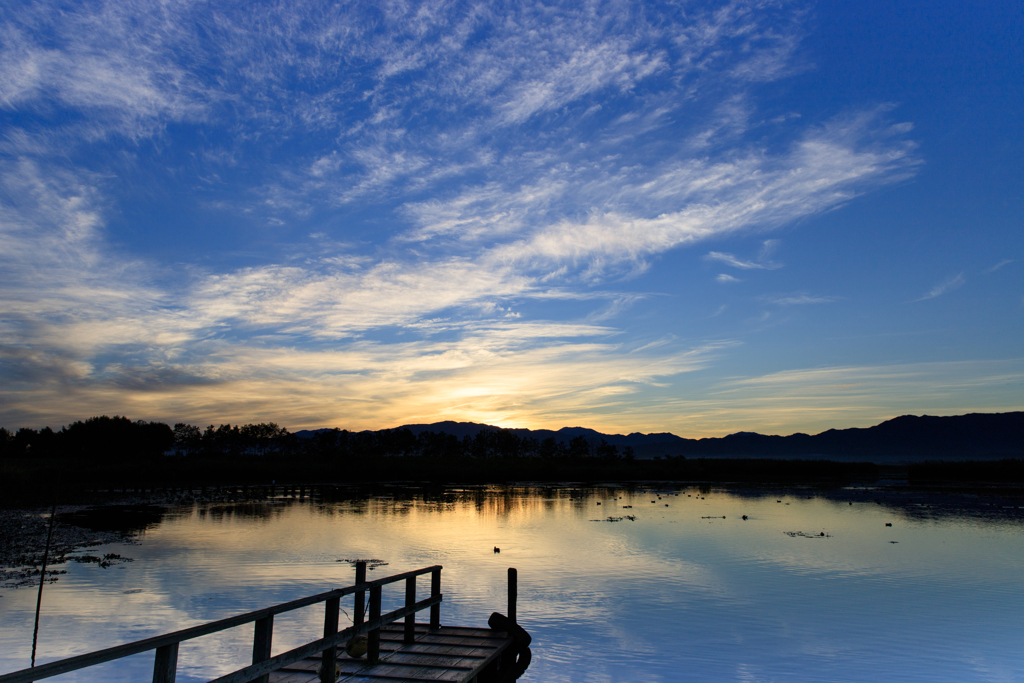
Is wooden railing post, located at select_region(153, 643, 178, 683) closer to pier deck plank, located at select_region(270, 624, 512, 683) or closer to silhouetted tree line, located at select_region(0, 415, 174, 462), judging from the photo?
pier deck plank, located at select_region(270, 624, 512, 683)

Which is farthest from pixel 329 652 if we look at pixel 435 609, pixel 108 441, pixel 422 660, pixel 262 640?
pixel 108 441

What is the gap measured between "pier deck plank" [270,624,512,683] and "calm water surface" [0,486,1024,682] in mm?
2308

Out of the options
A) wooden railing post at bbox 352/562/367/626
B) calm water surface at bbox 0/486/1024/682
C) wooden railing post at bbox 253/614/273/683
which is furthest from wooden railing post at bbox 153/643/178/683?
calm water surface at bbox 0/486/1024/682

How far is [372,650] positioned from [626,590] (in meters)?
14.0

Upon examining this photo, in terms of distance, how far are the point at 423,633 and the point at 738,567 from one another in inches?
725

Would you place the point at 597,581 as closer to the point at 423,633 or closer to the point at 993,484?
the point at 423,633

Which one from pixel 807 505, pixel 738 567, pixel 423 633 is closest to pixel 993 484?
pixel 807 505

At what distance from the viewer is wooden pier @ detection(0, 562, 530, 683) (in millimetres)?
6766

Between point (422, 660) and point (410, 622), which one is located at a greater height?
point (410, 622)

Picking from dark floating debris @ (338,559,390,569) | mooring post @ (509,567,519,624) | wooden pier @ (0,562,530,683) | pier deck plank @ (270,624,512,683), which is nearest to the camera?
wooden pier @ (0,562,530,683)

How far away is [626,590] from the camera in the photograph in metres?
22.6

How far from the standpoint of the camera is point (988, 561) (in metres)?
28.3

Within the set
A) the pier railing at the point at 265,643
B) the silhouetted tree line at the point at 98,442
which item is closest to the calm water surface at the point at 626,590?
the pier railing at the point at 265,643

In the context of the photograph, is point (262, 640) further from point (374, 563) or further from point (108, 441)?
point (108, 441)
